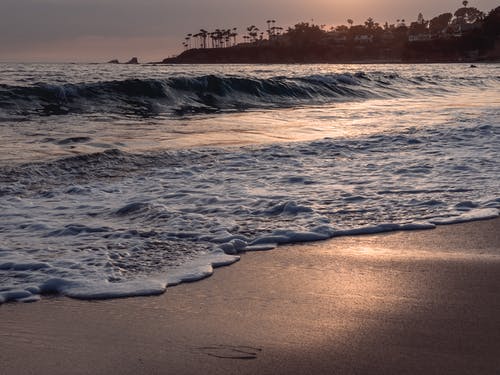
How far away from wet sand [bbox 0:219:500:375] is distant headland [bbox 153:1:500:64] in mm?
107133

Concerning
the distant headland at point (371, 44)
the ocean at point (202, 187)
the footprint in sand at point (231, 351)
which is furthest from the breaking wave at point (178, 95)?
the distant headland at point (371, 44)

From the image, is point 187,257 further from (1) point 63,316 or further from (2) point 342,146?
(2) point 342,146

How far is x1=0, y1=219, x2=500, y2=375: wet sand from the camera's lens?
8.23 ft

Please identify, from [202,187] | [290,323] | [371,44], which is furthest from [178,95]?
[371,44]

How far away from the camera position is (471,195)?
5.78 metres

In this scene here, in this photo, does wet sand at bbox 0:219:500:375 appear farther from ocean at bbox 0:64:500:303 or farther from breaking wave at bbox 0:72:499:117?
breaking wave at bbox 0:72:499:117

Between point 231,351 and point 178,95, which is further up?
point 178,95

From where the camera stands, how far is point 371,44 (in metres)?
140

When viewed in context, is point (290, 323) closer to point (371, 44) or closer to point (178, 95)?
point (178, 95)

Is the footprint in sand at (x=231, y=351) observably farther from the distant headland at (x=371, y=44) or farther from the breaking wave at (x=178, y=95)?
the distant headland at (x=371, y=44)

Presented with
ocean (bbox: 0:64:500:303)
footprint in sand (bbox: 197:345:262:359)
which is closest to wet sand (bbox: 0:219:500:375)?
footprint in sand (bbox: 197:345:262:359)

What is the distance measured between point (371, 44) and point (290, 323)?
14375cm

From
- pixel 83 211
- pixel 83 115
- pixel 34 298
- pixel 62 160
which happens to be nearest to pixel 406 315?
pixel 34 298

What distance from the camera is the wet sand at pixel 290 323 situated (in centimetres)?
251
